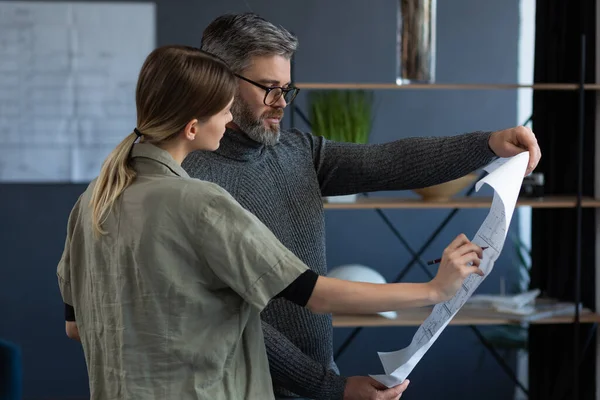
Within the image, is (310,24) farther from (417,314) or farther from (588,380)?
(588,380)

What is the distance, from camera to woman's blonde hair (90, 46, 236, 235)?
125 cm

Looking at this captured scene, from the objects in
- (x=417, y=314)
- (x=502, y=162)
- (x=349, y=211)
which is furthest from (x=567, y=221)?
(x=502, y=162)

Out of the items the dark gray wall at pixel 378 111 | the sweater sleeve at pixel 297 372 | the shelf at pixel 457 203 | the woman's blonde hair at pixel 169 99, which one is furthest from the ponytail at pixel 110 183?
the dark gray wall at pixel 378 111

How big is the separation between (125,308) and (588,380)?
2.89 meters

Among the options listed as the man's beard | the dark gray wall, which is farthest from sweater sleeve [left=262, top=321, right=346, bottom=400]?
the dark gray wall

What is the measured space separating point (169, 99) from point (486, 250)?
52 centimetres

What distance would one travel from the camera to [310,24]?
14.6 ft

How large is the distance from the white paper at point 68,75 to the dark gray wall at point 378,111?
0.35 ft

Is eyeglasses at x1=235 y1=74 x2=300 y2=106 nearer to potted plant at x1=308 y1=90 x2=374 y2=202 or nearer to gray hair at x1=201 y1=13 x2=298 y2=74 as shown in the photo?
gray hair at x1=201 y1=13 x2=298 y2=74

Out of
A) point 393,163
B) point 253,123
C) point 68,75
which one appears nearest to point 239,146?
point 253,123

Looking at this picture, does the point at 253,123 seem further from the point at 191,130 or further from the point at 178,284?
the point at 178,284

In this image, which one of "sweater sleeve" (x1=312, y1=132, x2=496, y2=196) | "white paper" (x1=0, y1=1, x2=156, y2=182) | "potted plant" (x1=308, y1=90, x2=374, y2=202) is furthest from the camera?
"white paper" (x1=0, y1=1, x2=156, y2=182)

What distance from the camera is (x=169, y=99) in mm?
1258

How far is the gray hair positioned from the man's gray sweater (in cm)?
14
